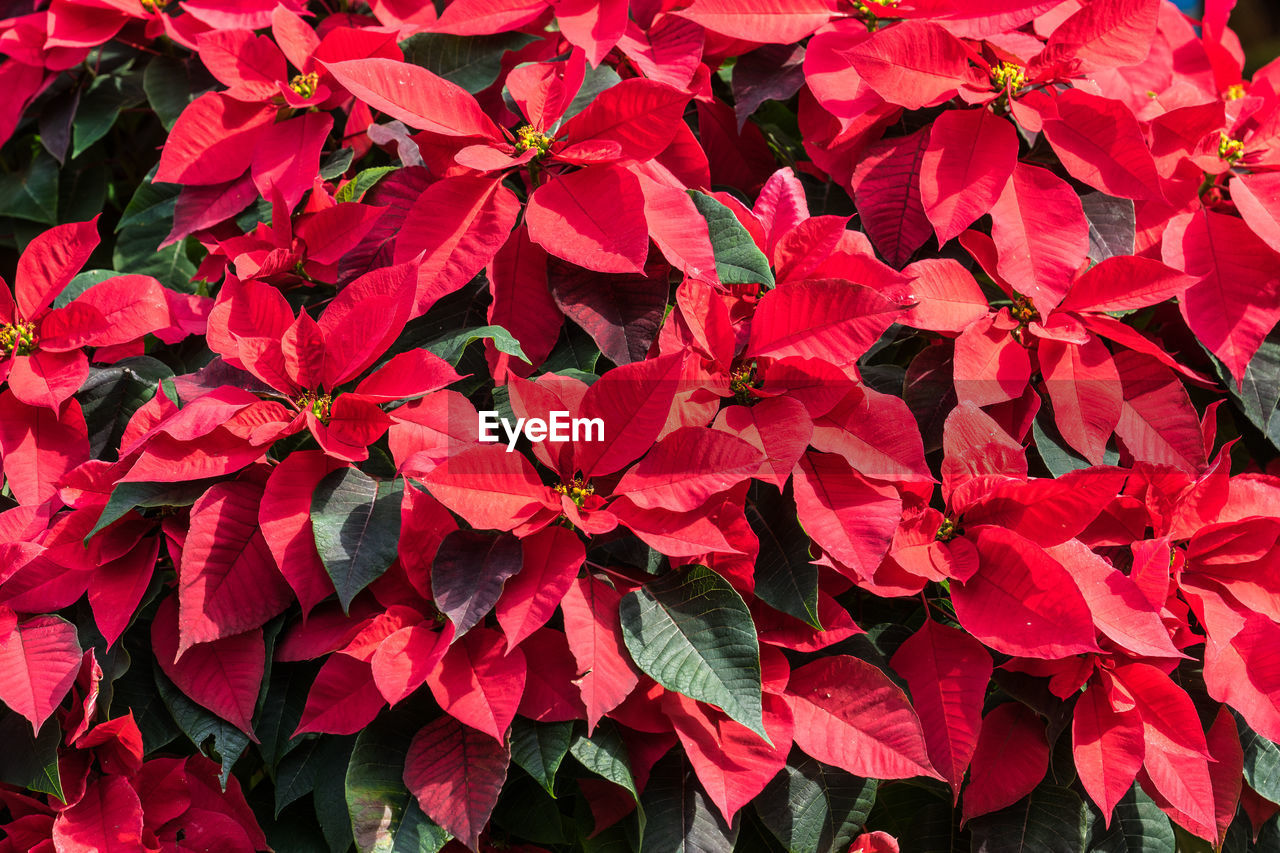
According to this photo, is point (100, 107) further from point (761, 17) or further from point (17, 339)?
point (761, 17)

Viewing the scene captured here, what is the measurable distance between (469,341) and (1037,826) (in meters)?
0.54

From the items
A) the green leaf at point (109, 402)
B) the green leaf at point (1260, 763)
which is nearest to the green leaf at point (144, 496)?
the green leaf at point (109, 402)

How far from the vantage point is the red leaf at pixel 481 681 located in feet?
2.32

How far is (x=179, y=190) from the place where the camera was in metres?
1.06

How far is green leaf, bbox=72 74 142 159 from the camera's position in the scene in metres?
1.09

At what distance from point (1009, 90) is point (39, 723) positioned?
0.83m

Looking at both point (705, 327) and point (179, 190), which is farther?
point (179, 190)

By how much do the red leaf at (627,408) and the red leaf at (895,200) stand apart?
239 millimetres

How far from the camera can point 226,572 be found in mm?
758

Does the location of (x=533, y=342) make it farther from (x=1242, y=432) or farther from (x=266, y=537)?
(x=1242, y=432)

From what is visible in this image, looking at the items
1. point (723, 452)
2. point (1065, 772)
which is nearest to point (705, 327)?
point (723, 452)

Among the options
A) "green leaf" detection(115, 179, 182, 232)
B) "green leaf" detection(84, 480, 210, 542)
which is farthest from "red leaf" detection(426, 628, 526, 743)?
"green leaf" detection(115, 179, 182, 232)

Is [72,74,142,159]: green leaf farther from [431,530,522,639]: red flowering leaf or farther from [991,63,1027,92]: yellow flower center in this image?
[991,63,1027,92]: yellow flower center

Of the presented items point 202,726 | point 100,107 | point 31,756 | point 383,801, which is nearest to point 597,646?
point 383,801
